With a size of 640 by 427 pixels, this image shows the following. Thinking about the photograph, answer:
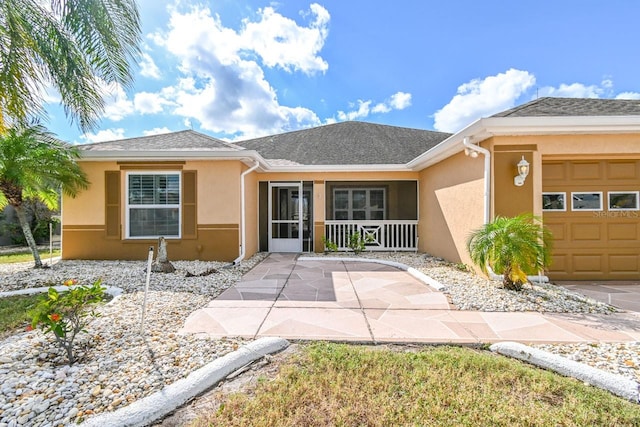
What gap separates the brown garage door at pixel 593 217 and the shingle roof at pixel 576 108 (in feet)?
3.34

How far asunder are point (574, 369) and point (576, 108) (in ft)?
20.8

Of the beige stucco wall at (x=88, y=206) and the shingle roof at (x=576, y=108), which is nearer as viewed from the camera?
the shingle roof at (x=576, y=108)

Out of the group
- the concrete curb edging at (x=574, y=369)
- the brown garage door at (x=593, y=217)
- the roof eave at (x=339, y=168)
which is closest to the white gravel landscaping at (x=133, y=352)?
the concrete curb edging at (x=574, y=369)

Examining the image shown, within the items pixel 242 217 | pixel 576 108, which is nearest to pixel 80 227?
pixel 242 217

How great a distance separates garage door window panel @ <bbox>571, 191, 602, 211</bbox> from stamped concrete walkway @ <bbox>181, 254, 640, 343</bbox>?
2733 millimetres

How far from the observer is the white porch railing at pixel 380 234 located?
10609mm

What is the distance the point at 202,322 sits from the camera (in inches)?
159

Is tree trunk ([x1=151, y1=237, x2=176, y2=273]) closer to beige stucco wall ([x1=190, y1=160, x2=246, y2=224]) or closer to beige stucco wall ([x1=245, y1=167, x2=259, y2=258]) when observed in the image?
beige stucco wall ([x1=190, y1=160, x2=246, y2=224])

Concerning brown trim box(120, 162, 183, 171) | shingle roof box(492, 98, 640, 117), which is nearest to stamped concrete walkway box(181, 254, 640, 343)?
shingle roof box(492, 98, 640, 117)

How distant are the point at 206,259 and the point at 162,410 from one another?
642 cm

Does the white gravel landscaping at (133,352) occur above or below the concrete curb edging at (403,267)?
below

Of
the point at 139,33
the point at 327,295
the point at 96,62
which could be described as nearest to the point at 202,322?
the point at 327,295

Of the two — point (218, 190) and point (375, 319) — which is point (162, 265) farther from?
point (375, 319)

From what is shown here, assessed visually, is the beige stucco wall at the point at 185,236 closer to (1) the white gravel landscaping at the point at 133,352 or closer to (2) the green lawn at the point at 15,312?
(1) the white gravel landscaping at the point at 133,352
